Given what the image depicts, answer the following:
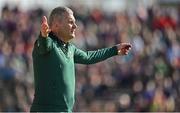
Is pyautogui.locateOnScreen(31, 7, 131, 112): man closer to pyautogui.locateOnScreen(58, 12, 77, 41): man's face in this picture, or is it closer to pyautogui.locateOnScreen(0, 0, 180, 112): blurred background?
pyautogui.locateOnScreen(58, 12, 77, 41): man's face

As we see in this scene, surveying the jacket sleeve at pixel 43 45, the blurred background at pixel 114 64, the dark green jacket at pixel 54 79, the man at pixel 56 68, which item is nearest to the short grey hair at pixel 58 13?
the man at pixel 56 68

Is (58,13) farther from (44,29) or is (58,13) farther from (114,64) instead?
(114,64)

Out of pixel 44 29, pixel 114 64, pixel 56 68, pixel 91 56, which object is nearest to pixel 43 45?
pixel 44 29

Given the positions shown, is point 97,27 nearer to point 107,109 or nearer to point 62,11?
point 107,109

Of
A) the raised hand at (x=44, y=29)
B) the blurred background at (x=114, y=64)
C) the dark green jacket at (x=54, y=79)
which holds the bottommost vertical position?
the blurred background at (x=114, y=64)

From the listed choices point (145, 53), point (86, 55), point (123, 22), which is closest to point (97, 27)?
point (123, 22)

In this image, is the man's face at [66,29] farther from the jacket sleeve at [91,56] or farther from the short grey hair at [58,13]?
the jacket sleeve at [91,56]

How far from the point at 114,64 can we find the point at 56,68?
11835mm

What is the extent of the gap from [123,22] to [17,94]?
5.06m

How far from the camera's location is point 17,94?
674 inches

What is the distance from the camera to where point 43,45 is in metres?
7.06

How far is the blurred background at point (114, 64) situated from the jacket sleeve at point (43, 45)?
912 centimetres

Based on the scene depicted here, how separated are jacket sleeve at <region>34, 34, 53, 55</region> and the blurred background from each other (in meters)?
9.12

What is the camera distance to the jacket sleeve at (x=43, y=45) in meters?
7.03
